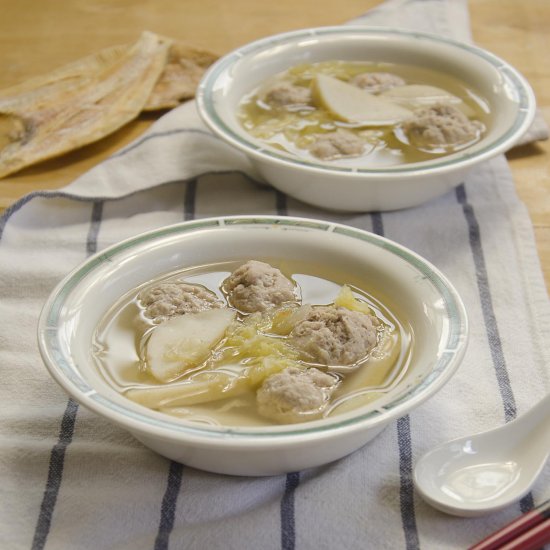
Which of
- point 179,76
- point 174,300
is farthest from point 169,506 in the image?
point 179,76

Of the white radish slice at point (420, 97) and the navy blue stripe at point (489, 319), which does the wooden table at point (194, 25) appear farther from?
the navy blue stripe at point (489, 319)

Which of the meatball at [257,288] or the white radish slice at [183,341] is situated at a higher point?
the meatball at [257,288]

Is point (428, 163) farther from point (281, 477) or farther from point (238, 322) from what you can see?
point (281, 477)

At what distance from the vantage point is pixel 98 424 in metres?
1.71

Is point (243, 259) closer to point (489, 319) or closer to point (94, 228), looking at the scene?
point (489, 319)

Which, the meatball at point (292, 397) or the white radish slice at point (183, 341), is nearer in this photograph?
the meatball at point (292, 397)

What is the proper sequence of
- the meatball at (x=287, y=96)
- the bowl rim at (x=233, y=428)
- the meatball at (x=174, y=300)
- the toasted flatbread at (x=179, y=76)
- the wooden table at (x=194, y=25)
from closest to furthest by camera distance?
the bowl rim at (x=233, y=428)
the meatball at (x=174, y=300)
the meatball at (x=287, y=96)
the toasted flatbread at (x=179, y=76)
the wooden table at (x=194, y=25)

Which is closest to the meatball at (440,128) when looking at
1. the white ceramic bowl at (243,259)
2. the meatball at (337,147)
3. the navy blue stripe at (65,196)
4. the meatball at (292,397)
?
the meatball at (337,147)

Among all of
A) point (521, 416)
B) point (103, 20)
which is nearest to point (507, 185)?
point (521, 416)

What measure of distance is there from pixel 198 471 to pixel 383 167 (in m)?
0.95

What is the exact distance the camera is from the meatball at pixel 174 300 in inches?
66.7

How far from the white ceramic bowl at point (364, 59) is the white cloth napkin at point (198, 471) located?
9 centimetres

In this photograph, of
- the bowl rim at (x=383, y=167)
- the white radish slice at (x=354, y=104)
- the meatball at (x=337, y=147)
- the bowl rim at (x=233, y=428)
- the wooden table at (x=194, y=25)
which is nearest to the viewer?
the bowl rim at (x=233, y=428)

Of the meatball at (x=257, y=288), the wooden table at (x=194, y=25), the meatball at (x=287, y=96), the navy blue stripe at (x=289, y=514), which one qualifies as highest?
the meatball at (x=257, y=288)
